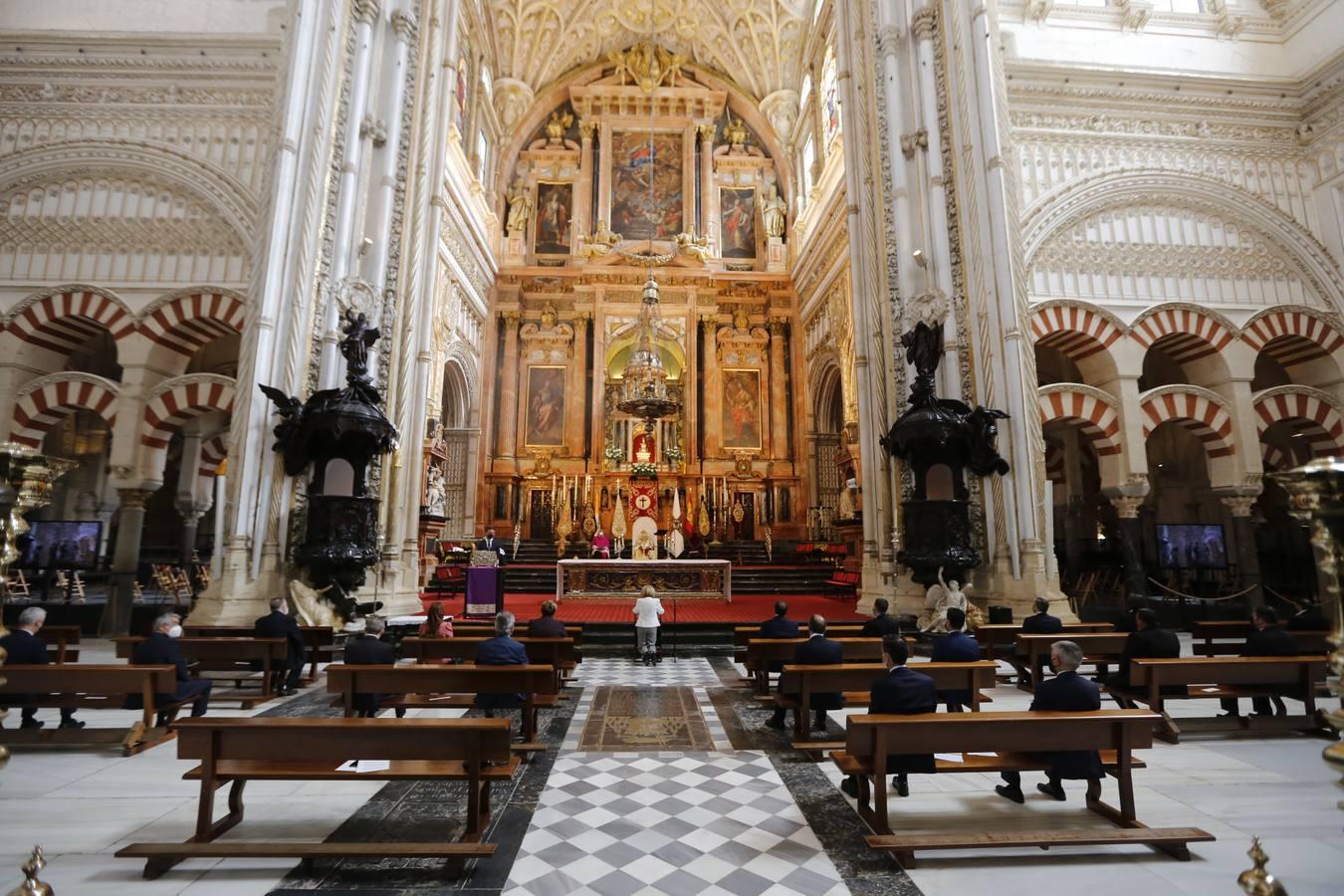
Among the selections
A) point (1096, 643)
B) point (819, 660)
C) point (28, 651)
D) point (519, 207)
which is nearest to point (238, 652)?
point (28, 651)

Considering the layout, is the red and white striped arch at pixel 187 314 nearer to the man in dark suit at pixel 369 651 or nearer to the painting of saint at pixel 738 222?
the man in dark suit at pixel 369 651

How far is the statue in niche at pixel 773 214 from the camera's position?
23.0 metres

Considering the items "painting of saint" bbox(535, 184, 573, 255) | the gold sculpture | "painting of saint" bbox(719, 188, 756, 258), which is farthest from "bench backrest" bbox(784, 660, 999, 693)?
"painting of saint" bbox(535, 184, 573, 255)

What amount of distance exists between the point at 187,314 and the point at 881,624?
481 inches

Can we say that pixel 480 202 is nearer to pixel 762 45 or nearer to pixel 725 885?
pixel 762 45

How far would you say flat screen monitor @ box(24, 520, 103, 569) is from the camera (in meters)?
13.0

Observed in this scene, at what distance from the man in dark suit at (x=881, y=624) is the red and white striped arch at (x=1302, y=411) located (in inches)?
408

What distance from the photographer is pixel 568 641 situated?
661 centimetres

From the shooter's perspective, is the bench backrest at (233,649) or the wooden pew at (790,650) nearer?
the bench backrest at (233,649)

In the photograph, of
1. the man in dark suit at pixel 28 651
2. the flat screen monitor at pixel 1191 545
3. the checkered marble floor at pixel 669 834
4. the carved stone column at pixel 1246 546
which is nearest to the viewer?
the checkered marble floor at pixel 669 834

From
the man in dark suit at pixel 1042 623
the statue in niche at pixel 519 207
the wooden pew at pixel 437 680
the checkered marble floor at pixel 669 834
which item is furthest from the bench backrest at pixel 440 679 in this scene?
the statue in niche at pixel 519 207

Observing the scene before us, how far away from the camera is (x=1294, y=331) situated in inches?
501

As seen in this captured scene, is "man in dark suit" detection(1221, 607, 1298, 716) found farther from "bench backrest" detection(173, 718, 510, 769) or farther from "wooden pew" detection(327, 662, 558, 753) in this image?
"bench backrest" detection(173, 718, 510, 769)

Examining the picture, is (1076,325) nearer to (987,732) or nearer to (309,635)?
(987,732)
